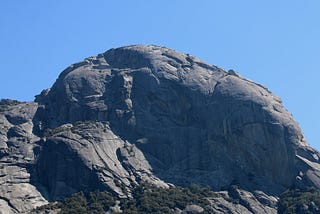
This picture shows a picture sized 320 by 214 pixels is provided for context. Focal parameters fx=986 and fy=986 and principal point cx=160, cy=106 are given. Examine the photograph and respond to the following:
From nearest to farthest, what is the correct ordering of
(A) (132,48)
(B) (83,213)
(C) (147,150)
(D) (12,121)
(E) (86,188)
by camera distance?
(B) (83,213) < (E) (86,188) < (C) (147,150) < (D) (12,121) < (A) (132,48)

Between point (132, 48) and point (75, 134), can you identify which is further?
point (132, 48)

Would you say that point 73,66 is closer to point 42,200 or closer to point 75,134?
point 75,134

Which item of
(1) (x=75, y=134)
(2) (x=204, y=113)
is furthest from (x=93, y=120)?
(2) (x=204, y=113)

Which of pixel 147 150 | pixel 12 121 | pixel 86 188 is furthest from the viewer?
pixel 12 121

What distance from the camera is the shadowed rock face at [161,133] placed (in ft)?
478

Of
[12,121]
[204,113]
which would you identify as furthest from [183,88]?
[12,121]

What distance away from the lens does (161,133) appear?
504 ft

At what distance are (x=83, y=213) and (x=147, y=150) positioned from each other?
21620 millimetres

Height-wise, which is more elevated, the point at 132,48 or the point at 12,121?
the point at 132,48

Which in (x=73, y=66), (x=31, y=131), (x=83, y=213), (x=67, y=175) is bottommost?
(x=83, y=213)

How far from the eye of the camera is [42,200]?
14025 cm

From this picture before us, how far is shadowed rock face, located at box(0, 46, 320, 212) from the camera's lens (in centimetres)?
14562

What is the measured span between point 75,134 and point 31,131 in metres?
12.5

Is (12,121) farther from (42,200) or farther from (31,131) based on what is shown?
(42,200)
